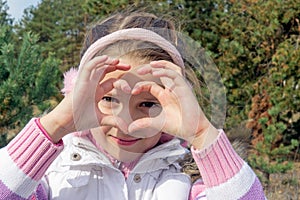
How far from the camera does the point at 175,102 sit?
1.07 meters

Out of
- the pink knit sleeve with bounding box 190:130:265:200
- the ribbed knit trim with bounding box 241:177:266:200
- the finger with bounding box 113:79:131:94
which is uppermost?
the finger with bounding box 113:79:131:94

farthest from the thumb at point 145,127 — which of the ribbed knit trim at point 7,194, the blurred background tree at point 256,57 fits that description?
the blurred background tree at point 256,57

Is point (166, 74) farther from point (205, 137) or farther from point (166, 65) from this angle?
point (205, 137)

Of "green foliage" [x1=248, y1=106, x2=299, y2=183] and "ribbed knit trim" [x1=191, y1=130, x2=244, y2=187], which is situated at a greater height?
"ribbed knit trim" [x1=191, y1=130, x2=244, y2=187]

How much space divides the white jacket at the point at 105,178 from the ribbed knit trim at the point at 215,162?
0.35 feet

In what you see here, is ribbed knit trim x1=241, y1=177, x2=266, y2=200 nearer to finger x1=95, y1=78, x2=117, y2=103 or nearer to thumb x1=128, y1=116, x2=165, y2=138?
thumb x1=128, y1=116, x2=165, y2=138

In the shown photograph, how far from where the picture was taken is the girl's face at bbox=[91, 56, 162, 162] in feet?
3.47

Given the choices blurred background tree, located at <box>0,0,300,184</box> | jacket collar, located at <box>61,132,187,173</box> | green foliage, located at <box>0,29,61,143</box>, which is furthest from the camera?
blurred background tree, located at <box>0,0,300,184</box>

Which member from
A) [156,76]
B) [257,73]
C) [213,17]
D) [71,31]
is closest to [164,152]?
[156,76]

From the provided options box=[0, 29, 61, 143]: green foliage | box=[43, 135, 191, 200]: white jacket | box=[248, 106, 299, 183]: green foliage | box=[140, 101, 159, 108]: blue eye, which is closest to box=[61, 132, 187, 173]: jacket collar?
box=[43, 135, 191, 200]: white jacket

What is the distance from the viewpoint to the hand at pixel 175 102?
105 centimetres

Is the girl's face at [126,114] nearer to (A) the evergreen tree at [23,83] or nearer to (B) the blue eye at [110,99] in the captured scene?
(B) the blue eye at [110,99]

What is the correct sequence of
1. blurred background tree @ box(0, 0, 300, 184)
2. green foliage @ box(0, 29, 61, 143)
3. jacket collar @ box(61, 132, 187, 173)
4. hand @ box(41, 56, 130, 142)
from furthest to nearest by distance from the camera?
blurred background tree @ box(0, 0, 300, 184), green foliage @ box(0, 29, 61, 143), jacket collar @ box(61, 132, 187, 173), hand @ box(41, 56, 130, 142)

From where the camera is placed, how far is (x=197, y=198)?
1140 millimetres
